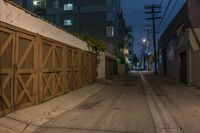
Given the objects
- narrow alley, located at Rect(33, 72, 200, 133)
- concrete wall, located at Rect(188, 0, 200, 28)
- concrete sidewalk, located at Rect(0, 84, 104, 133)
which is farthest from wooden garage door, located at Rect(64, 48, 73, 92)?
concrete wall, located at Rect(188, 0, 200, 28)

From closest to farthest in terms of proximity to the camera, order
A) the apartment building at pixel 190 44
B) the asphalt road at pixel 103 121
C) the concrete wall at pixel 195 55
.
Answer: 1. the asphalt road at pixel 103 121
2. the concrete wall at pixel 195 55
3. the apartment building at pixel 190 44

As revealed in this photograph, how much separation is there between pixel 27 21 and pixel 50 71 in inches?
122

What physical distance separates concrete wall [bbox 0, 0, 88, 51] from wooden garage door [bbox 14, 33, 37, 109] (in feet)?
1.71

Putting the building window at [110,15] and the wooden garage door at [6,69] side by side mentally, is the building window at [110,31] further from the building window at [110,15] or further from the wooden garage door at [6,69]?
the wooden garage door at [6,69]

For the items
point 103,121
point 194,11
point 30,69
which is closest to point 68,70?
point 30,69

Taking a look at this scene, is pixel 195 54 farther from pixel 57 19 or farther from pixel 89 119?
pixel 57 19

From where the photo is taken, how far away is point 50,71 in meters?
14.7

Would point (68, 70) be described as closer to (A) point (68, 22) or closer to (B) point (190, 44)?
(B) point (190, 44)

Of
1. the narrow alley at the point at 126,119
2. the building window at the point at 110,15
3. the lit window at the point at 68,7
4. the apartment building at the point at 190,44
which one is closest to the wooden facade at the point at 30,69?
the narrow alley at the point at 126,119

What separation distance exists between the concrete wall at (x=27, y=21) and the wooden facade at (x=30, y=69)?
11.6 inches

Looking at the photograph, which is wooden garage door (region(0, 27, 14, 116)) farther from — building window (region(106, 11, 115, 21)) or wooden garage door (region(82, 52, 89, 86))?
building window (region(106, 11, 115, 21))

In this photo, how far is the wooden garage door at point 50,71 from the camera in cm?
1367

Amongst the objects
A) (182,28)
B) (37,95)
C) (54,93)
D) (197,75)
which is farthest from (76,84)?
(182,28)

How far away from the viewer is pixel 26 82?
11797 millimetres
